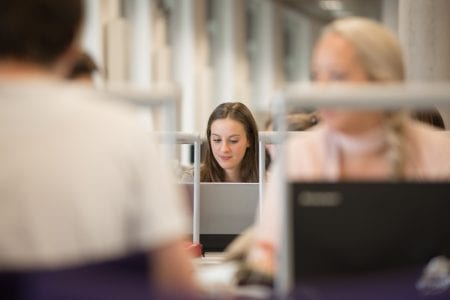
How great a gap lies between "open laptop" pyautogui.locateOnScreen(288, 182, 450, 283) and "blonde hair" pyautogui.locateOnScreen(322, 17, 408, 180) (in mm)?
194

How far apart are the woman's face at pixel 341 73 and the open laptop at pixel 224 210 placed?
2.26m

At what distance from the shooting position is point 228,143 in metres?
5.29

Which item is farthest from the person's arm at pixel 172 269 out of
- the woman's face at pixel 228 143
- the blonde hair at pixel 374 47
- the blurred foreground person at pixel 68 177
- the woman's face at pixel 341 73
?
the woman's face at pixel 228 143

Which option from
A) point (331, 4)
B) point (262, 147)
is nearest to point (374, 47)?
point (262, 147)

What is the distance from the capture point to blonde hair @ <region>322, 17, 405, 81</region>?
2.13 meters

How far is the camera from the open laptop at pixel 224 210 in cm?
440

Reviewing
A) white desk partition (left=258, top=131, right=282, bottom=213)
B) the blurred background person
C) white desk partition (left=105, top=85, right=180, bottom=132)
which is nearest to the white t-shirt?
white desk partition (left=105, top=85, right=180, bottom=132)

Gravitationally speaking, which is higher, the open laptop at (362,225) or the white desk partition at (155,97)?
the white desk partition at (155,97)

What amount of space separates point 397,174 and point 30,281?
2.95ft

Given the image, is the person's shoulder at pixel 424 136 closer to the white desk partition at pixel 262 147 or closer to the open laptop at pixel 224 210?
the white desk partition at pixel 262 147

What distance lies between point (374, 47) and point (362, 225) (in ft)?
1.34

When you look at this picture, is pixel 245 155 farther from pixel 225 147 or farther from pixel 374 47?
pixel 374 47

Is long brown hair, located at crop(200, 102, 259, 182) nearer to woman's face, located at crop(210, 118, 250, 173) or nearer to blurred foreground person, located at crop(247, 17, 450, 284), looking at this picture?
woman's face, located at crop(210, 118, 250, 173)

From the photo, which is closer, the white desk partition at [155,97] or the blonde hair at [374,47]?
the white desk partition at [155,97]
